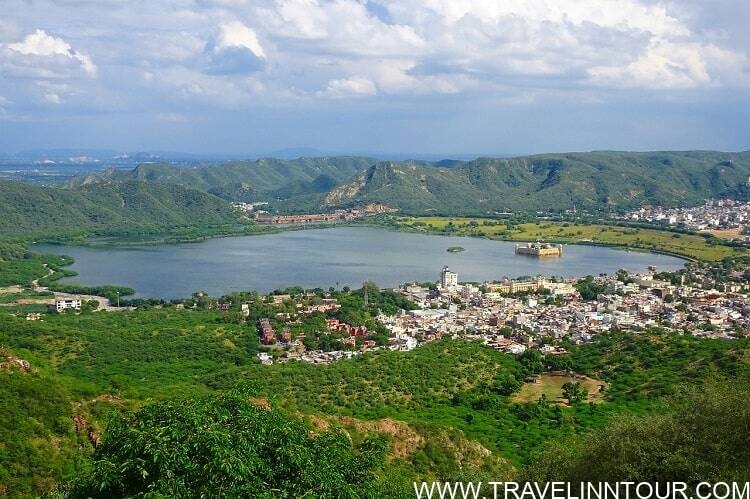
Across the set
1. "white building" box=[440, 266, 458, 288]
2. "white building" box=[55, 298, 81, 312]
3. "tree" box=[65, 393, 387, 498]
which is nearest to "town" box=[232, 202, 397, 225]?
"white building" box=[440, 266, 458, 288]

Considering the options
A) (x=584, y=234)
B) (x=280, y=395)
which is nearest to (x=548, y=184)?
(x=584, y=234)

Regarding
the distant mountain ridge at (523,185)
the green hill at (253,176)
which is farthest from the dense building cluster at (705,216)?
the green hill at (253,176)

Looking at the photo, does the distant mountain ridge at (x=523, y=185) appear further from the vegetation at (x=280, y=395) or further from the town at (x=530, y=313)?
the vegetation at (x=280, y=395)

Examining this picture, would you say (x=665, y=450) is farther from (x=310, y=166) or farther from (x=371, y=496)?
(x=310, y=166)

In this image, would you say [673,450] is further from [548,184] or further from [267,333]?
Answer: [548,184]

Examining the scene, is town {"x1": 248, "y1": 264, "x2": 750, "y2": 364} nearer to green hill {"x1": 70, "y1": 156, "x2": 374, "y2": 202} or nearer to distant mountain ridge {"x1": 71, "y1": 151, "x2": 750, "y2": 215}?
distant mountain ridge {"x1": 71, "y1": 151, "x2": 750, "y2": 215}

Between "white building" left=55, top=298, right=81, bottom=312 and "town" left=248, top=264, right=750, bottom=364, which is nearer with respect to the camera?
"town" left=248, top=264, right=750, bottom=364
